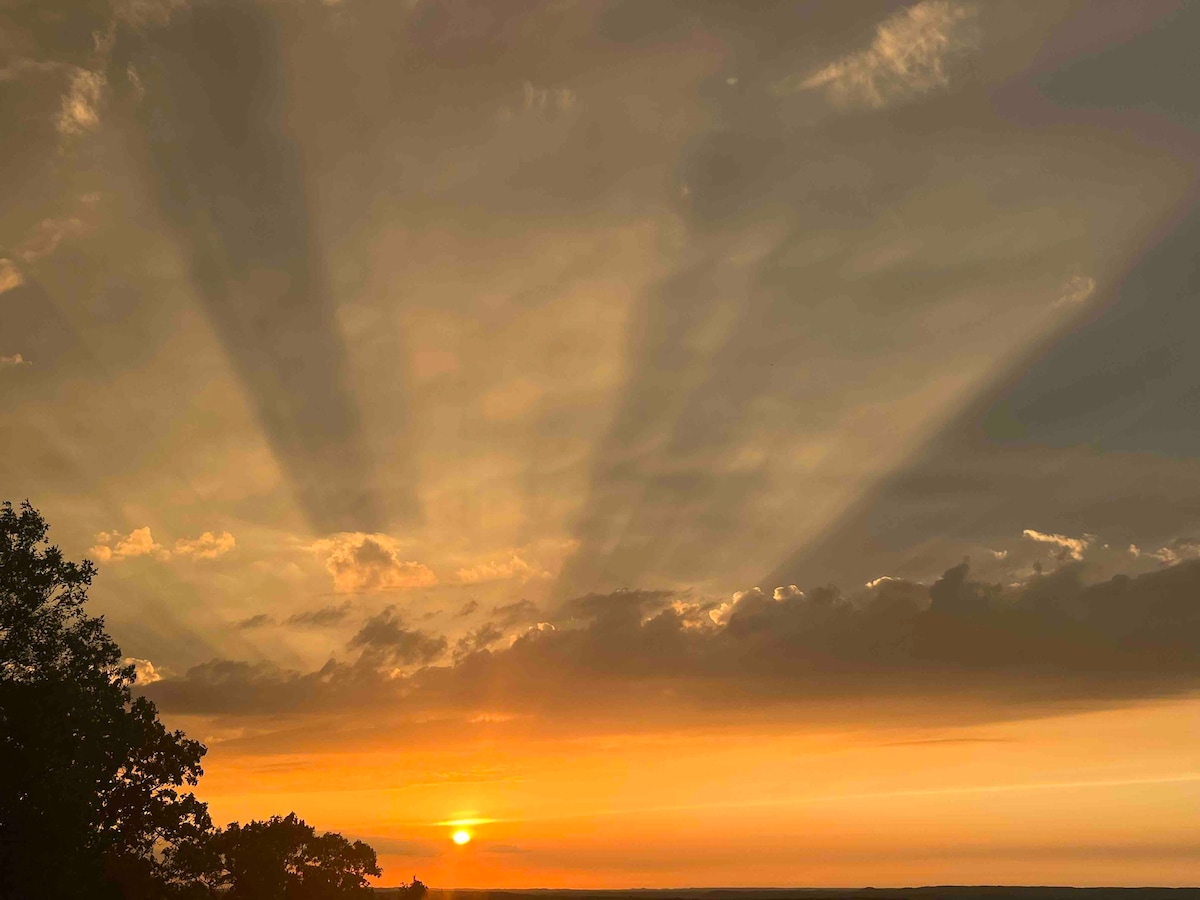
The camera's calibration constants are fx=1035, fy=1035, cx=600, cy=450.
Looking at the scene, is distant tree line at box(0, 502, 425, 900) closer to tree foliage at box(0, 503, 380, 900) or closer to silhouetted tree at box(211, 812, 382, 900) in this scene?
tree foliage at box(0, 503, 380, 900)

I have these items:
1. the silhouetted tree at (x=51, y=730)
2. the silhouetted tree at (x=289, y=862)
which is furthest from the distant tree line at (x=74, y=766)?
the silhouetted tree at (x=289, y=862)

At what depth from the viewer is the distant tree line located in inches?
1877

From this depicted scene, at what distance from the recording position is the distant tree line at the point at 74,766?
47688mm

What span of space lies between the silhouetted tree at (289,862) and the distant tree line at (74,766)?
3074 centimetres

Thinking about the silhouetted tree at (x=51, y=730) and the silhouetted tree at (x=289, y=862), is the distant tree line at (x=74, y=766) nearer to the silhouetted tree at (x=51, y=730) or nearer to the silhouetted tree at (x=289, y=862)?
the silhouetted tree at (x=51, y=730)

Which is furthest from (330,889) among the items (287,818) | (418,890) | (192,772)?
(192,772)

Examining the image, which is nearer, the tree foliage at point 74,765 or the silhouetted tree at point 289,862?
the tree foliage at point 74,765

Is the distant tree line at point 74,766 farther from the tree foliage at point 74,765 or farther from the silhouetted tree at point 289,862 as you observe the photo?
the silhouetted tree at point 289,862

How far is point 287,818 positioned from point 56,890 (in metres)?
63.5

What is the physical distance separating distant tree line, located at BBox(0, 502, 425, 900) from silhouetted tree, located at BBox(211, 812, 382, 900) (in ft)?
101

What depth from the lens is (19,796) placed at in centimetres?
4797

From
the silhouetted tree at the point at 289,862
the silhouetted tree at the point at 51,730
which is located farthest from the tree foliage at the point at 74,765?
the silhouetted tree at the point at 289,862

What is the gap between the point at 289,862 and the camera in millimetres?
107625

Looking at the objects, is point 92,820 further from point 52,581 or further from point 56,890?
point 52,581
